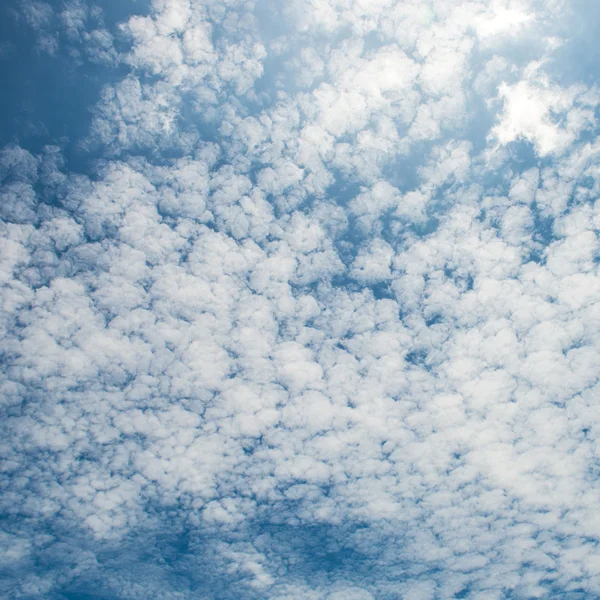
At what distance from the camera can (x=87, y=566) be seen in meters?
11.0

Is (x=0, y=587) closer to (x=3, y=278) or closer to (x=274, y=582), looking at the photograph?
(x=274, y=582)

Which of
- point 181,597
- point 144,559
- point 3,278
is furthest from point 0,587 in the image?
point 3,278

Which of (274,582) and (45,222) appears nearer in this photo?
(45,222)

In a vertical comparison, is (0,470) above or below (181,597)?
above

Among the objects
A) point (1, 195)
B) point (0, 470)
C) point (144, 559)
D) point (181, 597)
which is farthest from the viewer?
point (181, 597)

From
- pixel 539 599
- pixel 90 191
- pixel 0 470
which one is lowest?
pixel 539 599

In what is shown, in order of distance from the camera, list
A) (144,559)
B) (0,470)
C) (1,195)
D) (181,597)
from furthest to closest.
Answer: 1. (181,597)
2. (144,559)
3. (0,470)
4. (1,195)

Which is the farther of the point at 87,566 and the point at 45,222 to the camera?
the point at 87,566

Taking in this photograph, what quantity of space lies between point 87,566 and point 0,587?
8.15 feet

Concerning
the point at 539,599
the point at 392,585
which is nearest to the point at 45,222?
the point at 392,585

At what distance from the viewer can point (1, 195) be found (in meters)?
6.76

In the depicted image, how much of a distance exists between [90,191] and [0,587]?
11.3 metres

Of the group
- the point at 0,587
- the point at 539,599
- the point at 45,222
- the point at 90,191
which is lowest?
the point at 539,599

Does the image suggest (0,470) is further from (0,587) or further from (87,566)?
(0,587)
